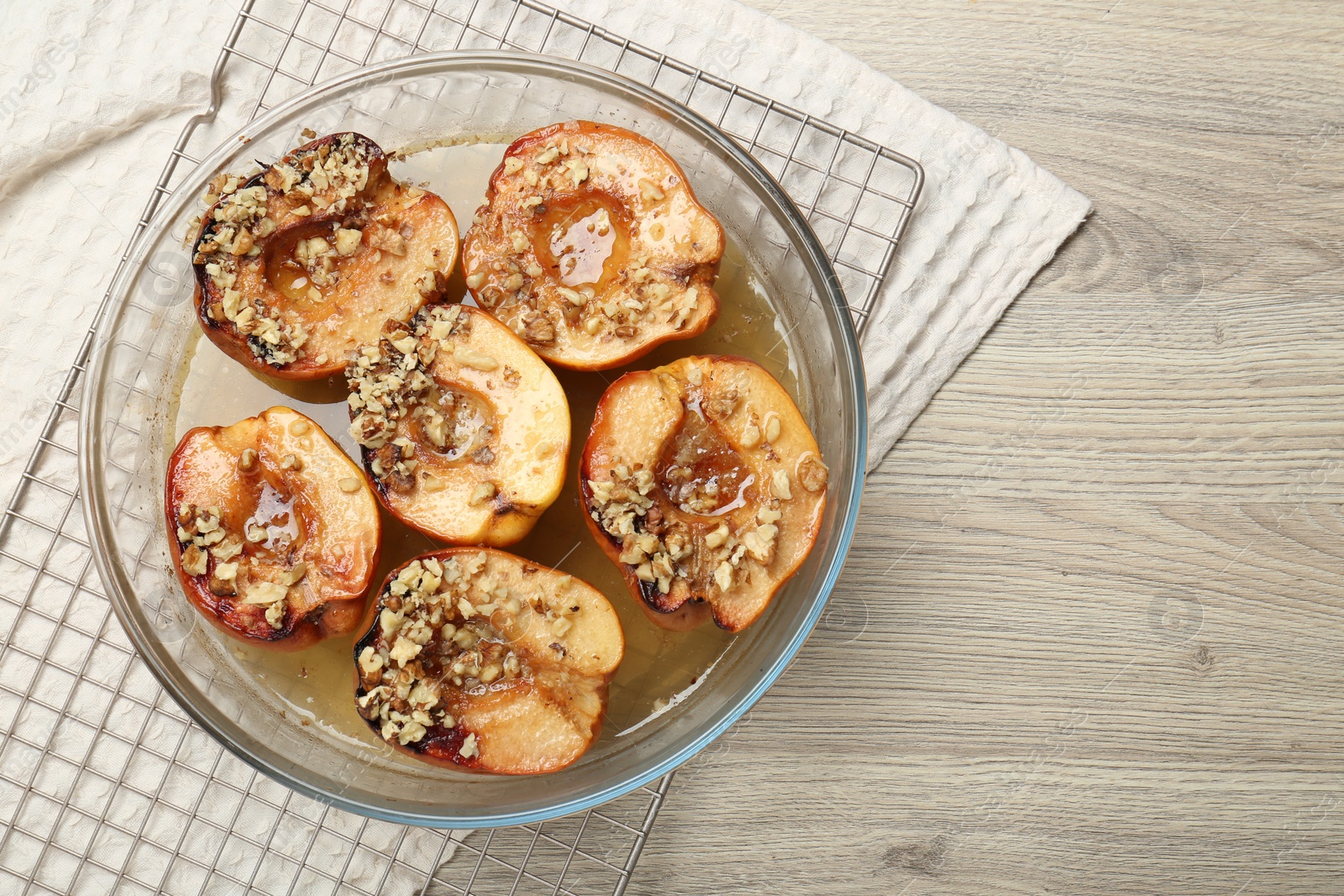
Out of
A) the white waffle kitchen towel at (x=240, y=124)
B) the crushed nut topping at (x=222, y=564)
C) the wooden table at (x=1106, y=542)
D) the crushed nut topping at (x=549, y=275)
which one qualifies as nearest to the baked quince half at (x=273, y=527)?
the crushed nut topping at (x=222, y=564)

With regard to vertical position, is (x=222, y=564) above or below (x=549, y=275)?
below

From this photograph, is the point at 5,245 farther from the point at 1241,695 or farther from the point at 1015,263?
the point at 1241,695

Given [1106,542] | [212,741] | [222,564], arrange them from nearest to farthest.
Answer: [222,564]
[212,741]
[1106,542]

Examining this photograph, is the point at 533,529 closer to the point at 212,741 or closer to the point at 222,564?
the point at 222,564

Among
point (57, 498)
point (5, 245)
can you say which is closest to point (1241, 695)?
point (57, 498)

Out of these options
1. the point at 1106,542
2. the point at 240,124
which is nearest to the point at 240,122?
the point at 240,124
